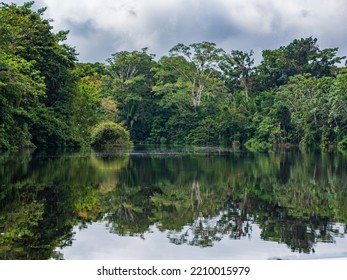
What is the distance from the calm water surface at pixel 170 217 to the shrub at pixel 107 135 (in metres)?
25.1

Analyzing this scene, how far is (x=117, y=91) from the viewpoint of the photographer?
54688 mm

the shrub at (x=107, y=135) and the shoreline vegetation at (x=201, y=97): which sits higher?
the shoreline vegetation at (x=201, y=97)

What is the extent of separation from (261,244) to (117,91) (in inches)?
1944

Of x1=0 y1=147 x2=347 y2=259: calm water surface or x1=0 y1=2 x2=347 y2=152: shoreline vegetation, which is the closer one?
x1=0 y1=147 x2=347 y2=259: calm water surface

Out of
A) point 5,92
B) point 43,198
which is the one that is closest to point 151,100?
point 5,92

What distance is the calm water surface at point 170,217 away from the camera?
589cm

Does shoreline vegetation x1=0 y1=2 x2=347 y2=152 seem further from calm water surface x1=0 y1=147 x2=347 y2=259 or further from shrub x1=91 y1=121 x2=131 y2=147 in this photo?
calm water surface x1=0 y1=147 x2=347 y2=259

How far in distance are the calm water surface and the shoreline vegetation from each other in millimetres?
21971

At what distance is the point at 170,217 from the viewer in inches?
314

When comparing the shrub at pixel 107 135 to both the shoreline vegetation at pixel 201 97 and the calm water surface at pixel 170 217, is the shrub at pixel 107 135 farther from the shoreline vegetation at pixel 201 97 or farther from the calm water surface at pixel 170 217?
the calm water surface at pixel 170 217

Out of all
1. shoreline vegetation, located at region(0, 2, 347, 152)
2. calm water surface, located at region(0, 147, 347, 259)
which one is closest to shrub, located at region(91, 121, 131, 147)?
shoreline vegetation, located at region(0, 2, 347, 152)

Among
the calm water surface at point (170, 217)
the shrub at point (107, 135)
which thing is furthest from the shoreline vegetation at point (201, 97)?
the calm water surface at point (170, 217)

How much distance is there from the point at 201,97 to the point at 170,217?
158ft

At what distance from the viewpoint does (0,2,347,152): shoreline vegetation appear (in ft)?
118
